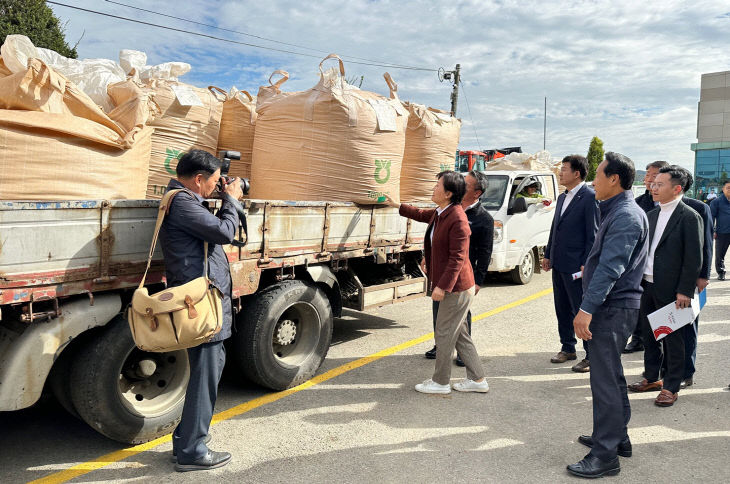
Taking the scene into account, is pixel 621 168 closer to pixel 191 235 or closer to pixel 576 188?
pixel 576 188

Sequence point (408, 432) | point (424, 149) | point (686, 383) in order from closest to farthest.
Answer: point (408, 432) < point (686, 383) < point (424, 149)

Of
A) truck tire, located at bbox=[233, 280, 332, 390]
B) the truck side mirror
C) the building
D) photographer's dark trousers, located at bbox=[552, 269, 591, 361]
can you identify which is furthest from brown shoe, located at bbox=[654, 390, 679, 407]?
the building

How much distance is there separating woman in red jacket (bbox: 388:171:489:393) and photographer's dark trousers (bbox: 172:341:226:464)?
1732mm

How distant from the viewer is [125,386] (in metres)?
3.36

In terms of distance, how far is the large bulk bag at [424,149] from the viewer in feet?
18.9

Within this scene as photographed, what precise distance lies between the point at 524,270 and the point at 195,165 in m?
6.99

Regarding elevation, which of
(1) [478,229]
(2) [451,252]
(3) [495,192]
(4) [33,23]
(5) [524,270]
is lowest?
(5) [524,270]

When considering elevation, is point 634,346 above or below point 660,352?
below

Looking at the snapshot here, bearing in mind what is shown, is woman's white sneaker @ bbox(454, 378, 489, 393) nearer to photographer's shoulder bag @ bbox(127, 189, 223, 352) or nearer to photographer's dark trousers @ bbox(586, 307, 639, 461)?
photographer's dark trousers @ bbox(586, 307, 639, 461)

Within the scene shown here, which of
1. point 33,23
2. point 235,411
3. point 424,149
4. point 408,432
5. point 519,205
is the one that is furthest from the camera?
point 33,23

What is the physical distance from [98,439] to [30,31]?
468 inches

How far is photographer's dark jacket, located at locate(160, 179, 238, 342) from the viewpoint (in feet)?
9.27

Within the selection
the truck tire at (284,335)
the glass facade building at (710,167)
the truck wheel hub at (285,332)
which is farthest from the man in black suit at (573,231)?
the glass facade building at (710,167)

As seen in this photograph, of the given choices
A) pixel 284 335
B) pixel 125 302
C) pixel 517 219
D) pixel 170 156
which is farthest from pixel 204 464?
pixel 517 219
